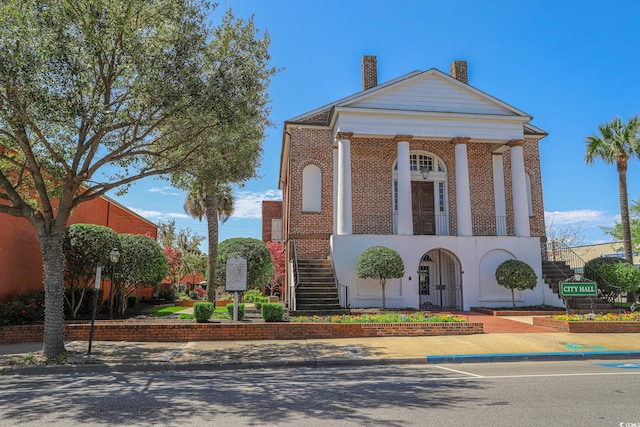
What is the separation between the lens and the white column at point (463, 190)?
18.4 meters

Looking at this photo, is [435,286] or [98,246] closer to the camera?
[98,246]

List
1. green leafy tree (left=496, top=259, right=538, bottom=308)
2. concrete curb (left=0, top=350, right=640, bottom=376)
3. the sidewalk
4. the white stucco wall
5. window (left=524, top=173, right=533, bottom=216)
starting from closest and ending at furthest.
Result: concrete curb (left=0, top=350, right=640, bottom=376) → the sidewalk → green leafy tree (left=496, top=259, right=538, bottom=308) → the white stucco wall → window (left=524, top=173, right=533, bottom=216)

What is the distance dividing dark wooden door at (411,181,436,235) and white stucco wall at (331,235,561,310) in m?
2.09

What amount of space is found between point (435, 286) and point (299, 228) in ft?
21.6

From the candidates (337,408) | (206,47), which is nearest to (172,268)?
(206,47)

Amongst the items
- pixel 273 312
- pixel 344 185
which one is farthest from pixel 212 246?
pixel 273 312

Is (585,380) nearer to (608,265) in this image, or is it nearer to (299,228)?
(608,265)

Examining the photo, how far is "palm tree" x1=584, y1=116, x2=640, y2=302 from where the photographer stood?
21672 mm

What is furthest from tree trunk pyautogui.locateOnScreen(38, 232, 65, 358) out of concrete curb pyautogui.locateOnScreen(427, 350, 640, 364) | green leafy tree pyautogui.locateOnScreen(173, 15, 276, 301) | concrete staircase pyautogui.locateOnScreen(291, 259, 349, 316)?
concrete curb pyautogui.locateOnScreen(427, 350, 640, 364)

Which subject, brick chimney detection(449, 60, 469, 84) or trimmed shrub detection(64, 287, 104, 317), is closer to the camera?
trimmed shrub detection(64, 287, 104, 317)

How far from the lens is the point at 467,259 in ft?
59.5

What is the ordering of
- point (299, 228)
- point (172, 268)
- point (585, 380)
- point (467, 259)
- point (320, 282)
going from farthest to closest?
point (172, 268)
point (299, 228)
point (467, 259)
point (320, 282)
point (585, 380)

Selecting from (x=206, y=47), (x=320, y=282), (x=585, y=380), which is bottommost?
(x=585, y=380)

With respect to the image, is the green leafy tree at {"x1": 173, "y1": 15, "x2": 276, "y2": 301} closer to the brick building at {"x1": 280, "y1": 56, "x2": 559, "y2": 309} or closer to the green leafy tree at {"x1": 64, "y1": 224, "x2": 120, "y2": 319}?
the green leafy tree at {"x1": 64, "y1": 224, "x2": 120, "y2": 319}
